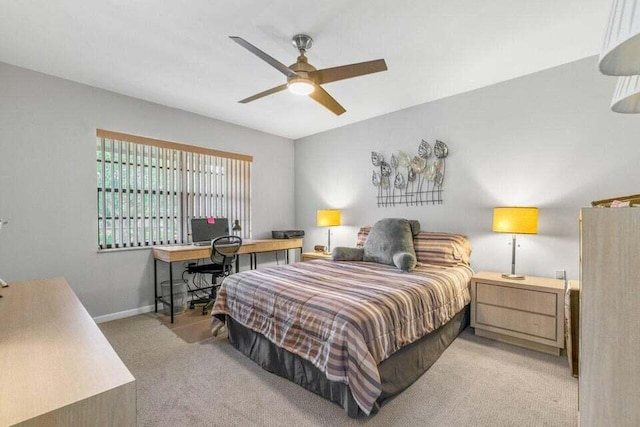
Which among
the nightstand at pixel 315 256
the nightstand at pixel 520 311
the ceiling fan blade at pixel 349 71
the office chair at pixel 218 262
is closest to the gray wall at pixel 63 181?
the office chair at pixel 218 262

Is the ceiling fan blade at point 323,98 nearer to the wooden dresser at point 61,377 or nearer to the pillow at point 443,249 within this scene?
the pillow at point 443,249

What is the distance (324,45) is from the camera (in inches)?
96.3

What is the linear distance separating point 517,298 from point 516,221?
0.70 metres

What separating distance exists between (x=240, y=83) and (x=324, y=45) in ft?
3.70

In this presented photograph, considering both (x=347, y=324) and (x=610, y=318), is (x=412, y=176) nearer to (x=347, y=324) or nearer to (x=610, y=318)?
(x=347, y=324)

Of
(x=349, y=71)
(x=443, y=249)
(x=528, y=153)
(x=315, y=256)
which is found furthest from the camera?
(x=315, y=256)

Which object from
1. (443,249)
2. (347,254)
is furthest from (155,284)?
(443,249)

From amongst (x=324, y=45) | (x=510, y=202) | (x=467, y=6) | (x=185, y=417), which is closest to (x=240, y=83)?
(x=324, y=45)

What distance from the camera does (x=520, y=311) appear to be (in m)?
2.62

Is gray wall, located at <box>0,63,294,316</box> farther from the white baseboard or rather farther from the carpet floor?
the carpet floor

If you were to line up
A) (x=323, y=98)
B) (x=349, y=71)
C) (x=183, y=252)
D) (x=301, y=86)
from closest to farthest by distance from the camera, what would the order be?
(x=349, y=71), (x=301, y=86), (x=323, y=98), (x=183, y=252)

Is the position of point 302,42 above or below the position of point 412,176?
above

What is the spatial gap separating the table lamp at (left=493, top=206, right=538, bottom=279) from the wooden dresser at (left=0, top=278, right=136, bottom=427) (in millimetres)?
3065

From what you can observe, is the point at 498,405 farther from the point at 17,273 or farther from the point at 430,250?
the point at 17,273
